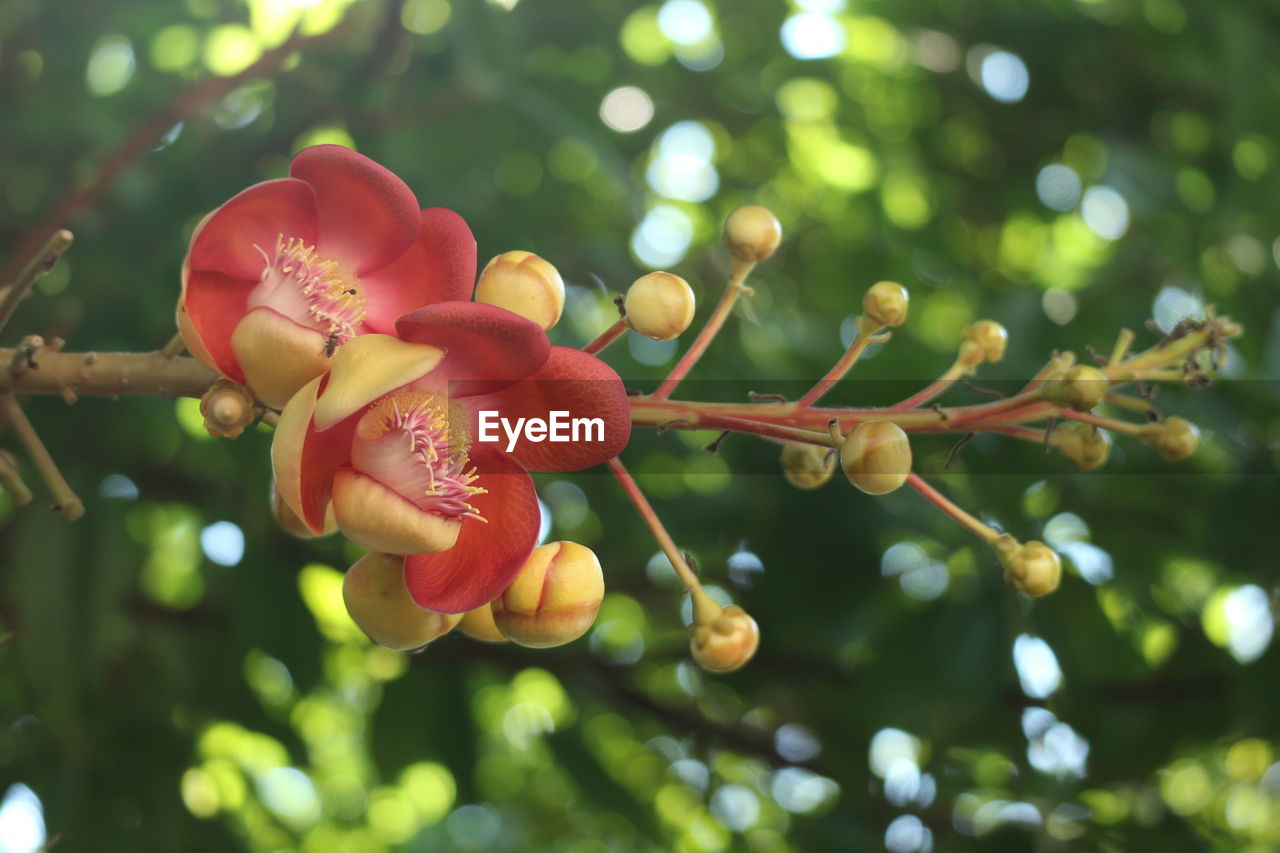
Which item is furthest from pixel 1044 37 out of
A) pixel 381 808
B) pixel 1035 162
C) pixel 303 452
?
pixel 381 808

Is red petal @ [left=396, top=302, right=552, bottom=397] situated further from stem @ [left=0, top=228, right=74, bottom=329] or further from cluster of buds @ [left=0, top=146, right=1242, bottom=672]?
stem @ [left=0, top=228, right=74, bottom=329]

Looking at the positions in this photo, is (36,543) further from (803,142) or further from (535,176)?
(803,142)

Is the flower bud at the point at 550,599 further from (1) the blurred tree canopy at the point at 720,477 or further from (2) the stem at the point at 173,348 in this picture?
(1) the blurred tree canopy at the point at 720,477

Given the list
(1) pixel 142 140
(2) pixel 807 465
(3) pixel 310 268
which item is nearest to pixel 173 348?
(3) pixel 310 268

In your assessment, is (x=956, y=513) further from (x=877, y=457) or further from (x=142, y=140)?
(x=142, y=140)

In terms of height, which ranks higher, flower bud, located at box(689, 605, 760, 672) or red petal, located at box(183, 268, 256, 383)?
red petal, located at box(183, 268, 256, 383)

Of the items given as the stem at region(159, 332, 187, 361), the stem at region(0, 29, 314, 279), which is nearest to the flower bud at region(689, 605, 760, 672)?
the stem at region(159, 332, 187, 361)

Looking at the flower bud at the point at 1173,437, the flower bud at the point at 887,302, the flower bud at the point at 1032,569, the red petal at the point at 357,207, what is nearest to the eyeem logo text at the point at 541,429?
the red petal at the point at 357,207
